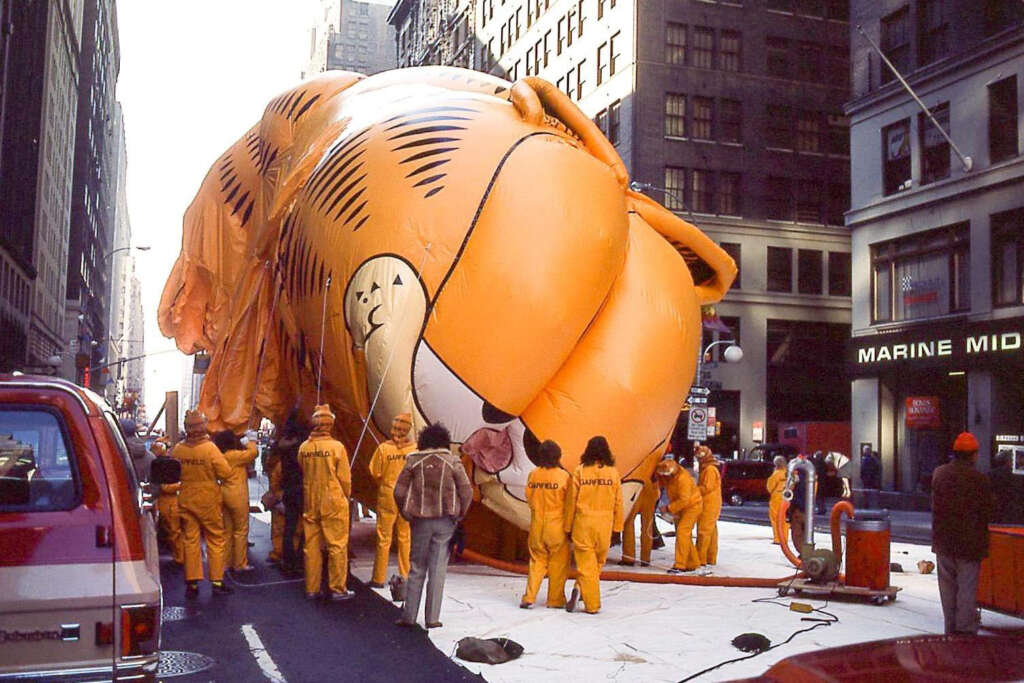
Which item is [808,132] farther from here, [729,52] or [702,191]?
[702,191]

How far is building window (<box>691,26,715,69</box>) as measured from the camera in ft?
142

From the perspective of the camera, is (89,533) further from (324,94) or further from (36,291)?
(36,291)

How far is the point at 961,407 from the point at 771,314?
629 inches

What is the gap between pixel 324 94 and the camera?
13.2 meters

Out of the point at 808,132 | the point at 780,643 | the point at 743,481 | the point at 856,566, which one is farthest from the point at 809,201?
the point at 780,643

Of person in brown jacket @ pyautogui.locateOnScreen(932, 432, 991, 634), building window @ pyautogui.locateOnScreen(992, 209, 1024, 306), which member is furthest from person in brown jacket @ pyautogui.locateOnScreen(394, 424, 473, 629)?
building window @ pyautogui.locateOnScreen(992, 209, 1024, 306)

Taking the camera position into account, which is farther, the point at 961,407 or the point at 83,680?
the point at 961,407

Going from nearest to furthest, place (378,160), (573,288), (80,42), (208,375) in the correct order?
(573,288)
(378,160)
(208,375)
(80,42)

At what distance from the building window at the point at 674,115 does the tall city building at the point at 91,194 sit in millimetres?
39513

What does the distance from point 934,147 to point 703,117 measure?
1645 centimetres

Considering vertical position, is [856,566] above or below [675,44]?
below

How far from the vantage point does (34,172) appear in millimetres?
49844

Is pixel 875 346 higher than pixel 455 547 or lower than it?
higher

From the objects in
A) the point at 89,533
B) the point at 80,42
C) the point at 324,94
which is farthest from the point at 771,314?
the point at 80,42
